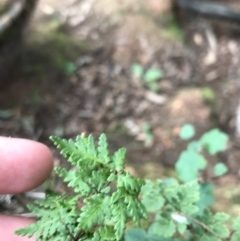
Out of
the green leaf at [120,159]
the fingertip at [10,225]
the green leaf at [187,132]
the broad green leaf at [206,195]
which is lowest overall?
the green leaf at [187,132]

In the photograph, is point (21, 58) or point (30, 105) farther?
point (21, 58)

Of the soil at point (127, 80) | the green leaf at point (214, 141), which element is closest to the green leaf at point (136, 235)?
the soil at point (127, 80)

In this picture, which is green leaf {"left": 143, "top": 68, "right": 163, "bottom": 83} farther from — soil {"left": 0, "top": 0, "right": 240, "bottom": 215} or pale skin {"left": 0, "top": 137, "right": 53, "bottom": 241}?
pale skin {"left": 0, "top": 137, "right": 53, "bottom": 241}

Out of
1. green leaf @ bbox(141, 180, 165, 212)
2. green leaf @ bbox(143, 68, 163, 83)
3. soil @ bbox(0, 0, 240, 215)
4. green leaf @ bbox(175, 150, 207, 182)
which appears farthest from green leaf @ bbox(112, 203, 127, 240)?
green leaf @ bbox(143, 68, 163, 83)

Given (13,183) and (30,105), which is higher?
(13,183)

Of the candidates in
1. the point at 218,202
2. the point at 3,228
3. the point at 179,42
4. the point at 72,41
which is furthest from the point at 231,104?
the point at 3,228

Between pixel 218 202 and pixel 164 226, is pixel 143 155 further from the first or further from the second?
pixel 164 226

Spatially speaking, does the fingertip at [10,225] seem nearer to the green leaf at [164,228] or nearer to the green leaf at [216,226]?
the green leaf at [164,228]
